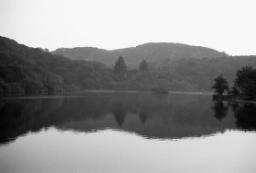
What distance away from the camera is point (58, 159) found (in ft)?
101

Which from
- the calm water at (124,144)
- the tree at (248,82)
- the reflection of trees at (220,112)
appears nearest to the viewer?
the calm water at (124,144)

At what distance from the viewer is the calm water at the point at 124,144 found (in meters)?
29.1

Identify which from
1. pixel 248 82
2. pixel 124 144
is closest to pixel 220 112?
pixel 248 82

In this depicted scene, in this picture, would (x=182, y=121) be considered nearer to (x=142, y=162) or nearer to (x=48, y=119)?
(x=48, y=119)

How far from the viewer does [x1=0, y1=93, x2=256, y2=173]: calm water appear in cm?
2908

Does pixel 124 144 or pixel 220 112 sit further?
pixel 220 112

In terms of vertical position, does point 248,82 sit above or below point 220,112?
above

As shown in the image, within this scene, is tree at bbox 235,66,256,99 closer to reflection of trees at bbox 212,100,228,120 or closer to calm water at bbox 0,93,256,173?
reflection of trees at bbox 212,100,228,120

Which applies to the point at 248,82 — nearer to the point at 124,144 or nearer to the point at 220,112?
the point at 220,112

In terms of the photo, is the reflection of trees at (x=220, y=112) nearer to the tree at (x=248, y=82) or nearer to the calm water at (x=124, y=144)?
the calm water at (x=124, y=144)

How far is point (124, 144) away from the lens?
39.4 metres

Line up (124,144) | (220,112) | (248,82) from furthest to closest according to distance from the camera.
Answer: (248,82), (220,112), (124,144)

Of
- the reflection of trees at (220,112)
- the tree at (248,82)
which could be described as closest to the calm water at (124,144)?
the reflection of trees at (220,112)

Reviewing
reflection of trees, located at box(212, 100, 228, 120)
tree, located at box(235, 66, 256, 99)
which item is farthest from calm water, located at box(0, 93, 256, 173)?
tree, located at box(235, 66, 256, 99)
